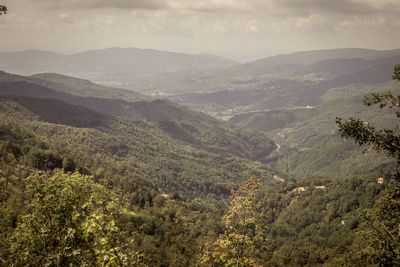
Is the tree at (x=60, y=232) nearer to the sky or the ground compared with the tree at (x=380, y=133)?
nearer to the ground

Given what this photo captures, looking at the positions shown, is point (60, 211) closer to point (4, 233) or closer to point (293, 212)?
point (4, 233)

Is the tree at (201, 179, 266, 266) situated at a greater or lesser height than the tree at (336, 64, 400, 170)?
lesser

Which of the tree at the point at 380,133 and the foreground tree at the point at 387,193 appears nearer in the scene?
the foreground tree at the point at 387,193

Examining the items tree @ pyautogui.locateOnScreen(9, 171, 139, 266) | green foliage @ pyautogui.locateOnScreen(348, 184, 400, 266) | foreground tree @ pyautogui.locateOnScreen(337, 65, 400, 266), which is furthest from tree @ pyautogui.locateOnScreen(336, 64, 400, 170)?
tree @ pyautogui.locateOnScreen(9, 171, 139, 266)

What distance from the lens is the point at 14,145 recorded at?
392ft

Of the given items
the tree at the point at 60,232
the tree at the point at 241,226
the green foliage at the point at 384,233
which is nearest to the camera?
the tree at the point at 60,232

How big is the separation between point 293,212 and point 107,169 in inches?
4615

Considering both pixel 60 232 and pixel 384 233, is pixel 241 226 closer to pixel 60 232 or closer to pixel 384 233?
pixel 384 233

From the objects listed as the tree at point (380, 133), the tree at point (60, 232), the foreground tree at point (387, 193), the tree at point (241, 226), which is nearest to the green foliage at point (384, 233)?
the foreground tree at point (387, 193)

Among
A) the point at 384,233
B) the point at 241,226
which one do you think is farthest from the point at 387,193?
the point at 241,226

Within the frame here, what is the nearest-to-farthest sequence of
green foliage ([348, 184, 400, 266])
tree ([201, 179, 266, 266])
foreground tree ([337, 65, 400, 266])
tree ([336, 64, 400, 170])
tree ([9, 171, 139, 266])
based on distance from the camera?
tree ([9, 171, 139, 266]) → green foliage ([348, 184, 400, 266]) → tree ([201, 179, 266, 266]) → foreground tree ([337, 65, 400, 266]) → tree ([336, 64, 400, 170])

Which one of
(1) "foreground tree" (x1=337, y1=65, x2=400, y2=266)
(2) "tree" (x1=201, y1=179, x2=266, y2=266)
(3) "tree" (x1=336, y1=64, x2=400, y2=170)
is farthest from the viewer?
(3) "tree" (x1=336, y1=64, x2=400, y2=170)

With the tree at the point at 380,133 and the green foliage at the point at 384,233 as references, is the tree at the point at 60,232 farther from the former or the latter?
the tree at the point at 380,133

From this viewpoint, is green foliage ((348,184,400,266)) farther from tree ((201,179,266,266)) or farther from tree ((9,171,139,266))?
tree ((9,171,139,266))
